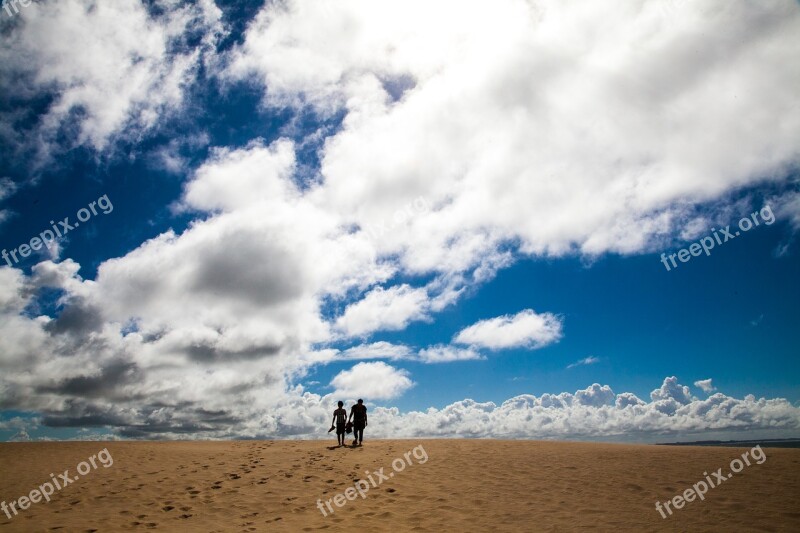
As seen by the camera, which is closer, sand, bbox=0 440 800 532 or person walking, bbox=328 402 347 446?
sand, bbox=0 440 800 532

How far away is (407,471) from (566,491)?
19.8 feet

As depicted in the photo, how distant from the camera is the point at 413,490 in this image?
572 inches

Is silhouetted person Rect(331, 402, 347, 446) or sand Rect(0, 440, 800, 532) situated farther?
silhouetted person Rect(331, 402, 347, 446)

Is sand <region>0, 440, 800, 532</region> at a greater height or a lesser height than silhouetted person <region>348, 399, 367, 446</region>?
lesser

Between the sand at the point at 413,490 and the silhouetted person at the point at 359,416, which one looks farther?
the silhouetted person at the point at 359,416

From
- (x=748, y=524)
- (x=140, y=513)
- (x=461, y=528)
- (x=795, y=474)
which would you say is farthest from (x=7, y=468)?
(x=795, y=474)

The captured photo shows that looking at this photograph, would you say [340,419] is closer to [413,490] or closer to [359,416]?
[359,416]

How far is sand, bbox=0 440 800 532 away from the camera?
453 inches

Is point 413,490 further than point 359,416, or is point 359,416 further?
point 359,416

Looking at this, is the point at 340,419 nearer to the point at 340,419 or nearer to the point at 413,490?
the point at 340,419

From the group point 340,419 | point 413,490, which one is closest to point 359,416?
point 340,419

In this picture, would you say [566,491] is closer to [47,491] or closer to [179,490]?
[179,490]

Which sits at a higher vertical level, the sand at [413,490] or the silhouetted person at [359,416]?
the silhouetted person at [359,416]

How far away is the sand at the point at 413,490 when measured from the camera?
11508mm
